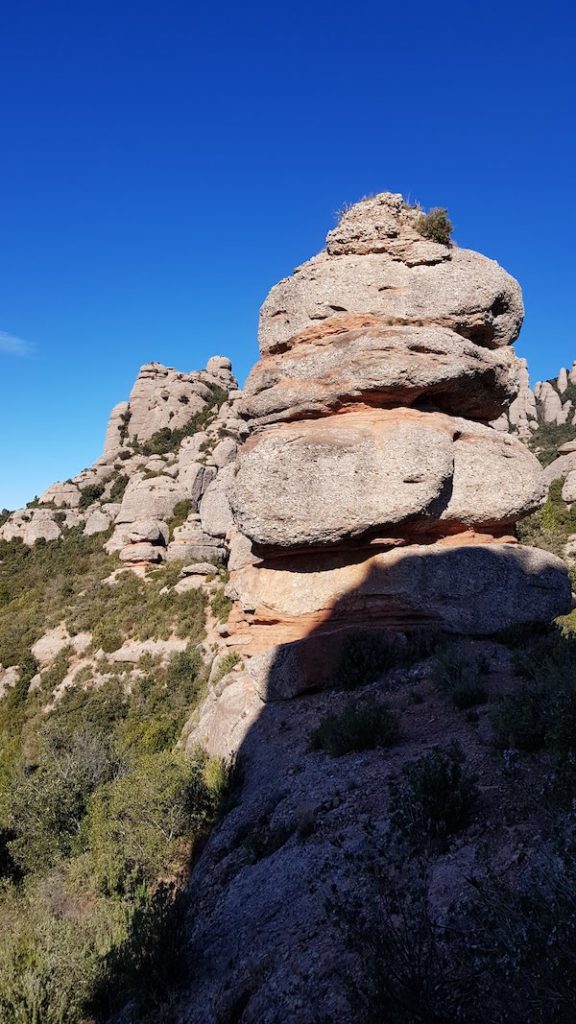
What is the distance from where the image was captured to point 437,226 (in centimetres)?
1170

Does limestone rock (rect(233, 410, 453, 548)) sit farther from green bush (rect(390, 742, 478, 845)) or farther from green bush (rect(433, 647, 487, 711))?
green bush (rect(390, 742, 478, 845))

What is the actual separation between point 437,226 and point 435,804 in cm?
1172

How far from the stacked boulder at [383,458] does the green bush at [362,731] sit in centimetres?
241

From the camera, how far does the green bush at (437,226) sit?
11.7m

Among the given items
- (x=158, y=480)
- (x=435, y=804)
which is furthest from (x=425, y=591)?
(x=158, y=480)

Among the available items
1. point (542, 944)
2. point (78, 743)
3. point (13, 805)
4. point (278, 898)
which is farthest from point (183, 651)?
point (542, 944)

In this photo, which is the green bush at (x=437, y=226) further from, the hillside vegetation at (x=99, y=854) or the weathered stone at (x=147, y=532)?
the weathered stone at (x=147, y=532)

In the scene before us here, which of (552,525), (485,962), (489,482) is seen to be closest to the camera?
(485,962)

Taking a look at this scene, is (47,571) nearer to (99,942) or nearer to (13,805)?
(13,805)

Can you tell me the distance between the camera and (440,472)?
993 centimetres

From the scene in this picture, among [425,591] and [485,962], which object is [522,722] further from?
[425,591]

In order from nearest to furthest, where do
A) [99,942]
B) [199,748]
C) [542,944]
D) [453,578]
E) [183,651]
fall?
[542,944]
[99,942]
[453,578]
[199,748]
[183,651]

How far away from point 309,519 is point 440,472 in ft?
8.81

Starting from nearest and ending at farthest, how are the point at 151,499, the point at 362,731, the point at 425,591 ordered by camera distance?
the point at 362,731
the point at 425,591
the point at 151,499
